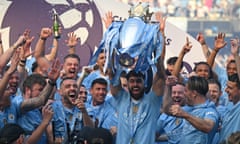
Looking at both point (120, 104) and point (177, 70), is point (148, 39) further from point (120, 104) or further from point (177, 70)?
point (177, 70)

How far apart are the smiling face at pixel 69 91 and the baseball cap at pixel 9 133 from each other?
1436mm

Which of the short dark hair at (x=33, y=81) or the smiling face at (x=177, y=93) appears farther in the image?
the smiling face at (x=177, y=93)

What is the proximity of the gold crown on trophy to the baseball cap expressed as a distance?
1.42m

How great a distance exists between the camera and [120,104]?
879 cm

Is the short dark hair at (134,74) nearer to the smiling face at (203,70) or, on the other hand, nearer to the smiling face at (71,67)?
the smiling face at (71,67)

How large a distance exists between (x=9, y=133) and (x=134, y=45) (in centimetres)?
125

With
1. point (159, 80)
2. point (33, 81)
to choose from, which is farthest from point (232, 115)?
point (33, 81)

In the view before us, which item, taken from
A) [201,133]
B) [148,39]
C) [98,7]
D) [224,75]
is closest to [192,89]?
[201,133]

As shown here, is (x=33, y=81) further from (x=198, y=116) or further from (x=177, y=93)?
(x=198, y=116)

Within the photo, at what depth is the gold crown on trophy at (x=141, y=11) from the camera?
8.66 metres

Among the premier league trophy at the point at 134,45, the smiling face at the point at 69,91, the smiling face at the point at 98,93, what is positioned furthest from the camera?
the smiling face at the point at 98,93

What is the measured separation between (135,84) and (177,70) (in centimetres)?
173

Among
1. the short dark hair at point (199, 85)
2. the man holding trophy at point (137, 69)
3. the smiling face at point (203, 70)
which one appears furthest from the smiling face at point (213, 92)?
the man holding trophy at point (137, 69)

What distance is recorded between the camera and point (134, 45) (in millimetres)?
8375
